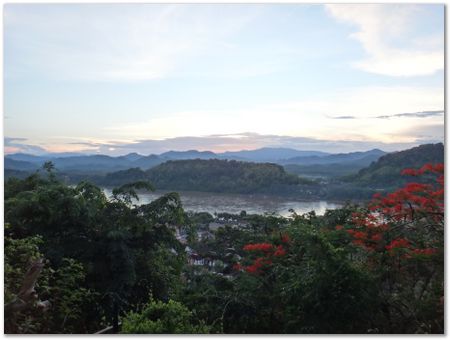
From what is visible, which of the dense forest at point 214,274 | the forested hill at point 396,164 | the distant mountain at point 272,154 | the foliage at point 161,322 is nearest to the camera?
the foliage at point 161,322

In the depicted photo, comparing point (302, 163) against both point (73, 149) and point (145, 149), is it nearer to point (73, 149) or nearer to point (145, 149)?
point (145, 149)

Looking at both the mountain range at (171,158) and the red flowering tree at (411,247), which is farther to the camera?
the mountain range at (171,158)

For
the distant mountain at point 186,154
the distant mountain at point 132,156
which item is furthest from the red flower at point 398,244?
the distant mountain at point 132,156

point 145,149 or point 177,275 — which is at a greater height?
point 145,149

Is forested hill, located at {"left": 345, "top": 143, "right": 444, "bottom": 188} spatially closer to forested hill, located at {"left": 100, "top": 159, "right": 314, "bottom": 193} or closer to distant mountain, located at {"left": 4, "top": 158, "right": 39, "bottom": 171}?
forested hill, located at {"left": 100, "top": 159, "right": 314, "bottom": 193}

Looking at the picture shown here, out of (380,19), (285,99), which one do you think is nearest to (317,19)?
(380,19)

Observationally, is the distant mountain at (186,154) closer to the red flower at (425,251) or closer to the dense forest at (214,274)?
the dense forest at (214,274)

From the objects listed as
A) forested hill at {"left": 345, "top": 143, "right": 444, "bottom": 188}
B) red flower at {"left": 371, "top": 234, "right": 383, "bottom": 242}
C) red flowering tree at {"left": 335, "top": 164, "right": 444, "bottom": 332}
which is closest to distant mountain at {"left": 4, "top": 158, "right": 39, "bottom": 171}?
red flowering tree at {"left": 335, "top": 164, "right": 444, "bottom": 332}
